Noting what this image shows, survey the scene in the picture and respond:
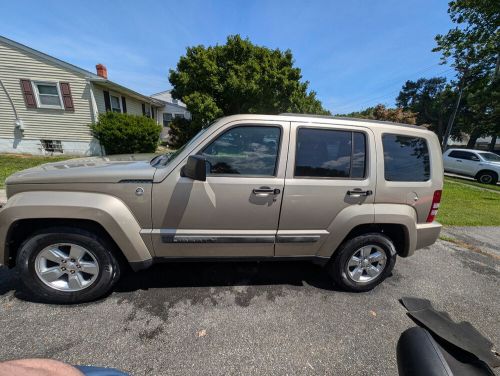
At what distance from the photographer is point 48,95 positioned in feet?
35.9

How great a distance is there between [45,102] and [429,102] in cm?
5738

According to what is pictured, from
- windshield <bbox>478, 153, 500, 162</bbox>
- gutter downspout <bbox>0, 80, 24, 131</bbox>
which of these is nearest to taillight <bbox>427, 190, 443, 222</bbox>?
windshield <bbox>478, 153, 500, 162</bbox>

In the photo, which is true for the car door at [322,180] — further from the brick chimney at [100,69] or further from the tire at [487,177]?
the tire at [487,177]

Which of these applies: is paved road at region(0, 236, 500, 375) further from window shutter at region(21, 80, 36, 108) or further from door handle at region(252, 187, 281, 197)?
window shutter at region(21, 80, 36, 108)

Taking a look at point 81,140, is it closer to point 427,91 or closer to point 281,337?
point 281,337

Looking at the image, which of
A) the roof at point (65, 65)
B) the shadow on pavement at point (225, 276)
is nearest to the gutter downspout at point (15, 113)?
the roof at point (65, 65)

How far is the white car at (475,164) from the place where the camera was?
12680mm

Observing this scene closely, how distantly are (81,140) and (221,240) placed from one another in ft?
40.9

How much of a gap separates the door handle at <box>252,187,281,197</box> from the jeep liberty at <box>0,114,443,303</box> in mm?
10

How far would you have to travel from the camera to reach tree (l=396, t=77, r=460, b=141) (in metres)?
40.1

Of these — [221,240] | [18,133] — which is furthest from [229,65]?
[221,240]

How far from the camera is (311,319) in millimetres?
2355

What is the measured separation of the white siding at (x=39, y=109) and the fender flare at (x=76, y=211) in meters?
11.2

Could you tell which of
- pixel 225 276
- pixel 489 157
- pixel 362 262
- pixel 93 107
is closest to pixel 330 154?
pixel 362 262
